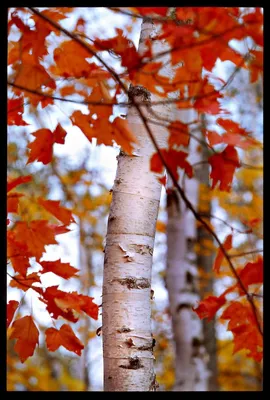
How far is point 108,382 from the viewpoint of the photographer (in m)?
0.95

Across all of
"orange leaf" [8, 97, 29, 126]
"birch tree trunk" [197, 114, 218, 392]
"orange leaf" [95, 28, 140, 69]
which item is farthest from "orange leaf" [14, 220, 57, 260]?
"birch tree trunk" [197, 114, 218, 392]

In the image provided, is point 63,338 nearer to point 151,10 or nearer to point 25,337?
point 25,337

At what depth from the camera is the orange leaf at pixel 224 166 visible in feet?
2.93

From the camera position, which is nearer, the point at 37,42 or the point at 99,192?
the point at 37,42

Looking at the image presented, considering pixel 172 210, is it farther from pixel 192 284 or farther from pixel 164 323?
pixel 164 323

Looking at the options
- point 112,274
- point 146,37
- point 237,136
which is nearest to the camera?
point 237,136

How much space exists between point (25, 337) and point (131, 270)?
0.28 m

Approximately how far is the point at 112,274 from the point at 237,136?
1.24 feet

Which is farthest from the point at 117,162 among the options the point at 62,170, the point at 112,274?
the point at 62,170

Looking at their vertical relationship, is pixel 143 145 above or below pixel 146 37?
below

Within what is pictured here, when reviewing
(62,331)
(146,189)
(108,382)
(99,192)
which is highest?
(99,192)

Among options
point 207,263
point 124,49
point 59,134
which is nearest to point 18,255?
point 59,134

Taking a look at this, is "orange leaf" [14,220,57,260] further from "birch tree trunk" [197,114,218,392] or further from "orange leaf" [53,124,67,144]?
"birch tree trunk" [197,114,218,392]

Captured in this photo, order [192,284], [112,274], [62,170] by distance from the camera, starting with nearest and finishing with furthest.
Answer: [112,274]
[192,284]
[62,170]
